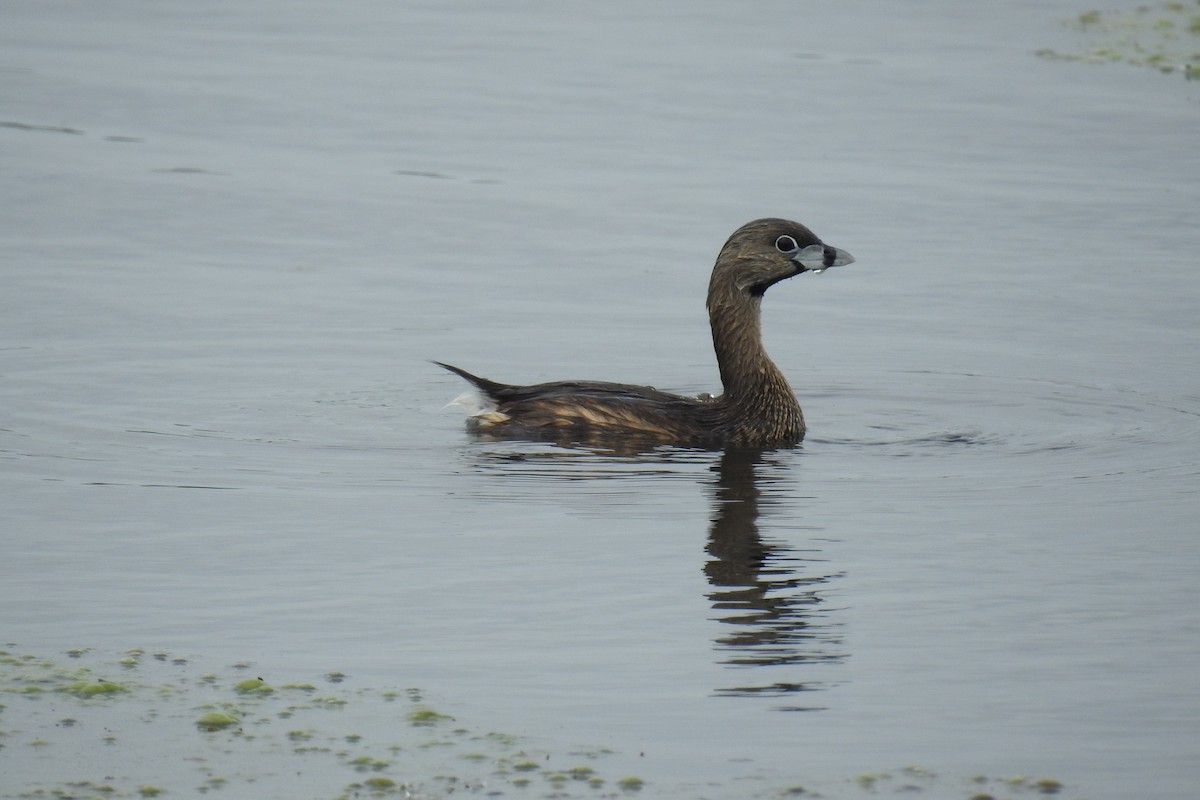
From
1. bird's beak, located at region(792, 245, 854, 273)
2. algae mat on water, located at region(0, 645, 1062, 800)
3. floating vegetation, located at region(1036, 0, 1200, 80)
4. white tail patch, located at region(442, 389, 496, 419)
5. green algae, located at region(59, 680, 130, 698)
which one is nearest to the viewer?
algae mat on water, located at region(0, 645, 1062, 800)

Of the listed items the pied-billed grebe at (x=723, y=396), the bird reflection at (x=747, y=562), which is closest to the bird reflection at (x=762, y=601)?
the bird reflection at (x=747, y=562)

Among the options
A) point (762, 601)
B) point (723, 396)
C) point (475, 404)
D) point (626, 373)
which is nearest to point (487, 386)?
point (475, 404)

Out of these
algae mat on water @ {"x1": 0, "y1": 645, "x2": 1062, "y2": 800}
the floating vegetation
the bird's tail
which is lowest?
algae mat on water @ {"x1": 0, "y1": 645, "x2": 1062, "y2": 800}

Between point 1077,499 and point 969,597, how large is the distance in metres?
2.05

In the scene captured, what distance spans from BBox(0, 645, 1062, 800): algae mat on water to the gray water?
137mm

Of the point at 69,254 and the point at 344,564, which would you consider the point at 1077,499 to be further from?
the point at 69,254

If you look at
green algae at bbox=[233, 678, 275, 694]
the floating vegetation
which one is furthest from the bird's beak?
the floating vegetation

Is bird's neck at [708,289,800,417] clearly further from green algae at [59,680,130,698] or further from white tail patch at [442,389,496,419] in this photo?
green algae at [59,680,130,698]

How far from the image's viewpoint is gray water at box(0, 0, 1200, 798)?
7473 mm

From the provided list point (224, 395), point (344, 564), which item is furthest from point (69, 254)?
point (344, 564)

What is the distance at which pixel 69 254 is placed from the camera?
647 inches

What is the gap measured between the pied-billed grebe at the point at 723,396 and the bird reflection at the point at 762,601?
1.42 metres

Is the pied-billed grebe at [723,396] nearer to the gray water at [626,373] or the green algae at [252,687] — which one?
the gray water at [626,373]

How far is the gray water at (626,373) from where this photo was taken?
24.5ft
